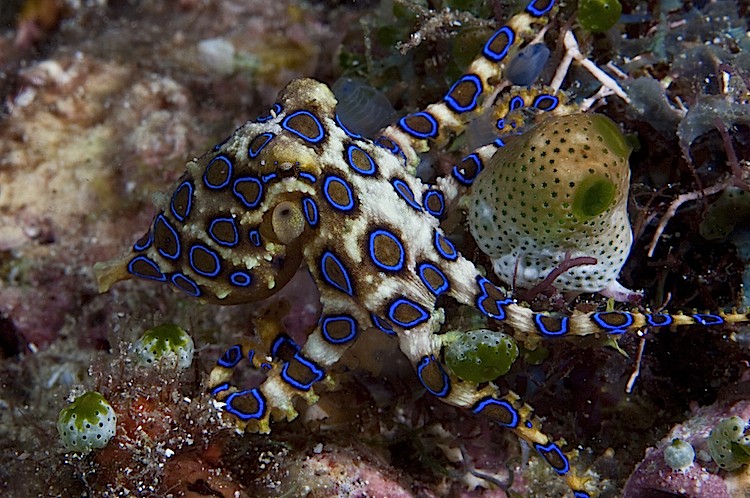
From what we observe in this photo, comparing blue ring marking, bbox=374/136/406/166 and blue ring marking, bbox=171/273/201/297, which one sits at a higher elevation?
blue ring marking, bbox=374/136/406/166

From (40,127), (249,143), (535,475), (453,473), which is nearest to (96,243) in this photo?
(40,127)

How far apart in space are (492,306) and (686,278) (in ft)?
4.11

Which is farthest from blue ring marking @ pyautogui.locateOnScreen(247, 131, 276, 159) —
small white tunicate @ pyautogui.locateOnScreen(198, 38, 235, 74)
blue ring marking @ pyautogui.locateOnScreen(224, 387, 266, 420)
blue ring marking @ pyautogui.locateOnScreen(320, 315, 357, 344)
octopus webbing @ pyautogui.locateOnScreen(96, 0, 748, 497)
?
small white tunicate @ pyautogui.locateOnScreen(198, 38, 235, 74)

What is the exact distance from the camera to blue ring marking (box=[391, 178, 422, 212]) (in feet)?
10.2

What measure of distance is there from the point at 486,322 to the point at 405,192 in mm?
803

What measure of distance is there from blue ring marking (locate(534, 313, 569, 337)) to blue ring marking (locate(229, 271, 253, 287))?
1.46m

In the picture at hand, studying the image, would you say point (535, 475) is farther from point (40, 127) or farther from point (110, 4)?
point (110, 4)

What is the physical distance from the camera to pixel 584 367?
3434 mm

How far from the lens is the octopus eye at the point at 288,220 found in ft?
9.64

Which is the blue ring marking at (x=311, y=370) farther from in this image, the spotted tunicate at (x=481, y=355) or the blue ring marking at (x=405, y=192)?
the blue ring marking at (x=405, y=192)

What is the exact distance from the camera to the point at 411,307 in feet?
9.91

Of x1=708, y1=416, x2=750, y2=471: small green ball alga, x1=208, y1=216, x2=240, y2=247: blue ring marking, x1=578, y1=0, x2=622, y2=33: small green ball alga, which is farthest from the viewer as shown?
x1=578, y1=0, x2=622, y2=33: small green ball alga

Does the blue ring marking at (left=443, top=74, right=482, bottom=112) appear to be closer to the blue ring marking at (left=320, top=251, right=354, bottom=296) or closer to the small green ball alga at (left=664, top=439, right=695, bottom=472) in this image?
the blue ring marking at (left=320, top=251, right=354, bottom=296)

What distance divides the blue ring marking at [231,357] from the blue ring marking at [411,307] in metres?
0.99
